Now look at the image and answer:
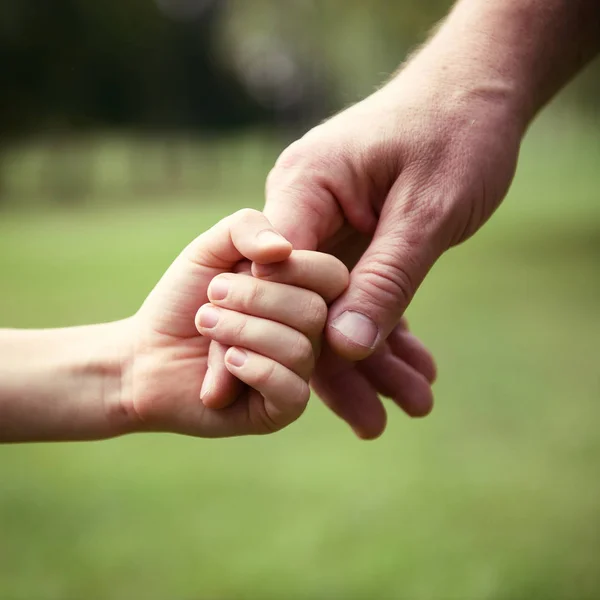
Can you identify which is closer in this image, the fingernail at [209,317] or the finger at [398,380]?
the fingernail at [209,317]

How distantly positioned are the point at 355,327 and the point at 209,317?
236 millimetres

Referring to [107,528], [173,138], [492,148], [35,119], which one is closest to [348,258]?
[492,148]

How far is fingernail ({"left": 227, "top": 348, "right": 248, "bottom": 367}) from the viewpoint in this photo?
1.15 m

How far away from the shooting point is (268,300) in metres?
1.16

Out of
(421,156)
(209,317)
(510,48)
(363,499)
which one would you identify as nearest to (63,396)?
(209,317)

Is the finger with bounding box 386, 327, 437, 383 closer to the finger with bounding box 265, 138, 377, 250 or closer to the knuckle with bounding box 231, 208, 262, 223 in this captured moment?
the finger with bounding box 265, 138, 377, 250

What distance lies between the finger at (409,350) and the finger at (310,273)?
0.43 m

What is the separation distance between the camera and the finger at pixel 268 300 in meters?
1.16

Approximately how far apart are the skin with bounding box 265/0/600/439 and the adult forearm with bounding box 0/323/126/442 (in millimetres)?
422

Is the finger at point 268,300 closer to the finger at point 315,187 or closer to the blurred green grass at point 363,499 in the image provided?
the finger at point 315,187

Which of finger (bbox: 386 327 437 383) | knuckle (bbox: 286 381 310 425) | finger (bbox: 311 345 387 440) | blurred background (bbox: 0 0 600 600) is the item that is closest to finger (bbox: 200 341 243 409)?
knuckle (bbox: 286 381 310 425)

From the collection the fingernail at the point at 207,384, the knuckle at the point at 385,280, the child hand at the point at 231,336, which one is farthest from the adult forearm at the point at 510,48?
the fingernail at the point at 207,384

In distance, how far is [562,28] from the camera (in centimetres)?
143

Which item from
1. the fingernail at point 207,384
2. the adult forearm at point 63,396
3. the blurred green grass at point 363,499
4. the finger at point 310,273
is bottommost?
the blurred green grass at point 363,499
